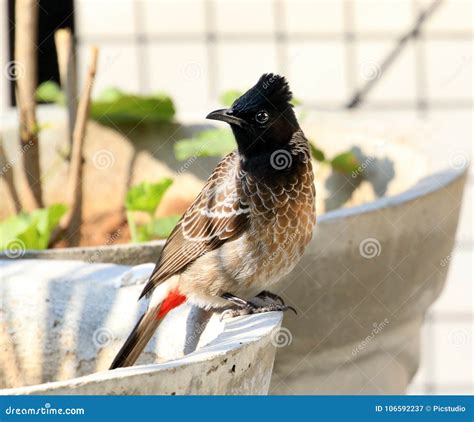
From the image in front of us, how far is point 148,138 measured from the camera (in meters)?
2.96

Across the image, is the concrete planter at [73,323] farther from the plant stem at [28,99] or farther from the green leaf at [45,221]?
the plant stem at [28,99]

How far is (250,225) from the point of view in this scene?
2100mm

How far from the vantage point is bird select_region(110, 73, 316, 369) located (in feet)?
6.79

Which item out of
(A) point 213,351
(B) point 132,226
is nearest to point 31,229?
(B) point 132,226

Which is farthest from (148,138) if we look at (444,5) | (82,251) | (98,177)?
(444,5)

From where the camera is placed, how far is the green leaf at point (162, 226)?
2.59 metres

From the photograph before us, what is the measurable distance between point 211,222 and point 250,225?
72 millimetres

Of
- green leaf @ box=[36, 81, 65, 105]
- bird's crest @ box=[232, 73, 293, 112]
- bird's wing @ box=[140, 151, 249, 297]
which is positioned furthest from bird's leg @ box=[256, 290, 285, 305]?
green leaf @ box=[36, 81, 65, 105]

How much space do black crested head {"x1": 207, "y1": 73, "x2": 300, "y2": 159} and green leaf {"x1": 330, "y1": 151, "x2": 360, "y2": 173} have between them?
0.64 metres

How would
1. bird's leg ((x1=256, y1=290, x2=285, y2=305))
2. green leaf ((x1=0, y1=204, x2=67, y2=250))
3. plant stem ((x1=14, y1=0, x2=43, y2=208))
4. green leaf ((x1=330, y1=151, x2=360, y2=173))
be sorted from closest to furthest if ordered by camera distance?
bird's leg ((x1=256, y1=290, x2=285, y2=305))
green leaf ((x1=0, y1=204, x2=67, y2=250))
green leaf ((x1=330, y1=151, x2=360, y2=173))
plant stem ((x1=14, y1=0, x2=43, y2=208))

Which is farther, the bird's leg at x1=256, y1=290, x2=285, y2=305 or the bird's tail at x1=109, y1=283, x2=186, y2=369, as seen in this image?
the bird's leg at x1=256, y1=290, x2=285, y2=305

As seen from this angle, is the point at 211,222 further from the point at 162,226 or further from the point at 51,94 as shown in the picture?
the point at 51,94

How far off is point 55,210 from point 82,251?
0.41 metres

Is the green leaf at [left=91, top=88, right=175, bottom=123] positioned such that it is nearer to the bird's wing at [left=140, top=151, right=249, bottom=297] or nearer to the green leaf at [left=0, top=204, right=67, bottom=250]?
the green leaf at [left=0, top=204, right=67, bottom=250]
